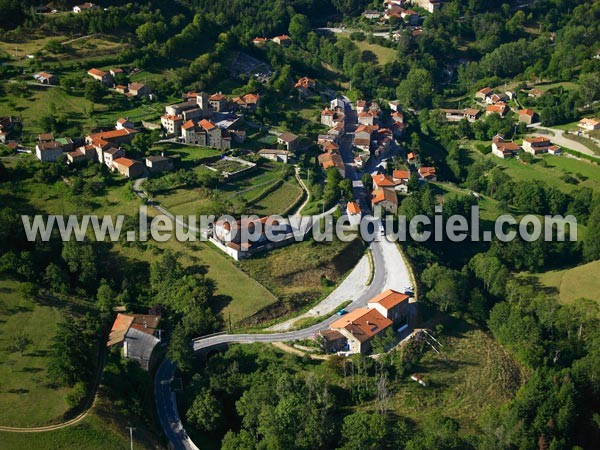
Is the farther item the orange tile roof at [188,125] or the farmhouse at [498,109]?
the farmhouse at [498,109]

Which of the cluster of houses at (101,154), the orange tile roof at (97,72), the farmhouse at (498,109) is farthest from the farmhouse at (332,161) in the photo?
the farmhouse at (498,109)

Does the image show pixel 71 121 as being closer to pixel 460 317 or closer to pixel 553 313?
pixel 460 317

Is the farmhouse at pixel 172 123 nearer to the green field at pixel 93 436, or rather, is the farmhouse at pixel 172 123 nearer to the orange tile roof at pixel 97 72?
the orange tile roof at pixel 97 72

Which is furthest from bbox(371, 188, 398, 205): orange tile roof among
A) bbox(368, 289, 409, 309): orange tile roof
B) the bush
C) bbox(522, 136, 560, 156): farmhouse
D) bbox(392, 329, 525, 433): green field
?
the bush

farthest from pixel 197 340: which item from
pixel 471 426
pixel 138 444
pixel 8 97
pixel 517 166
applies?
pixel 517 166

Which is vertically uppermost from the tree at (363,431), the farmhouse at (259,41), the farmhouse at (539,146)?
the farmhouse at (259,41)

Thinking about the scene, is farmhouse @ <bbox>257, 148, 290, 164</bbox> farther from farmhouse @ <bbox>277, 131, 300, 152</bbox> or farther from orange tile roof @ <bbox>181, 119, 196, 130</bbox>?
orange tile roof @ <bbox>181, 119, 196, 130</bbox>

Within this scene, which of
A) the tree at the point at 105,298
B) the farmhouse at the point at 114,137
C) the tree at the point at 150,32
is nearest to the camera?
the tree at the point at 105,298
